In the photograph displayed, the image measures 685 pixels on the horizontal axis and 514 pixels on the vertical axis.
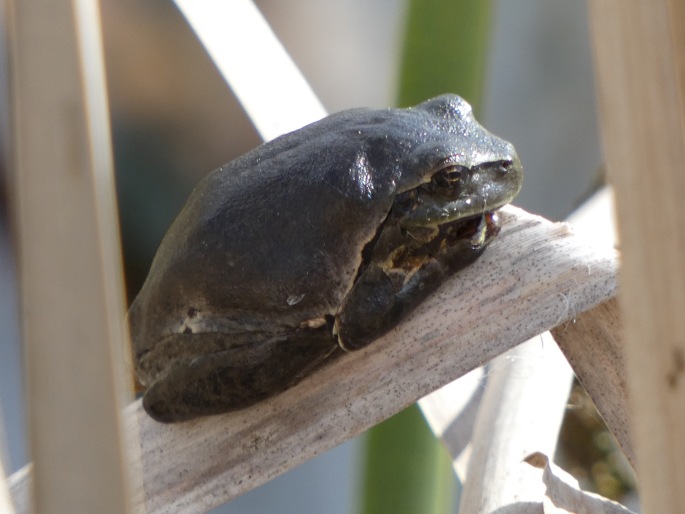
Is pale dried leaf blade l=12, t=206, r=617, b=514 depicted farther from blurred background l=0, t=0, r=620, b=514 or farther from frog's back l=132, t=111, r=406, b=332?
blurred background l=0, t=0, r=620, b=514

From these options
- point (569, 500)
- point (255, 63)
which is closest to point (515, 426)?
point (569, 500)

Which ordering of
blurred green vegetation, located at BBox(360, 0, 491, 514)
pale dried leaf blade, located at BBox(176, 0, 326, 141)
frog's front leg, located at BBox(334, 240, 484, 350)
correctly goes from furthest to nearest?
1. pale dried leaf blade, located at BBox(176, 0, 326, 141)
2. blurred green vegetation, located at BBox(360, 0, 491, 514)
3. frog's front leg, located at BBox(334, 240, 484, 350)

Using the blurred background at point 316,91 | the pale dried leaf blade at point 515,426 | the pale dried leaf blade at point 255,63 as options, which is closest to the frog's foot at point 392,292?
the pale dried leaf blade at point 515,426

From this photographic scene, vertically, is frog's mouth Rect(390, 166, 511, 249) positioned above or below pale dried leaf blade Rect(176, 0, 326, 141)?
below

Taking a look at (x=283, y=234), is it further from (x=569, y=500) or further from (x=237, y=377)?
(x=569, y=500)

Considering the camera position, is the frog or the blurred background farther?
the blurred background

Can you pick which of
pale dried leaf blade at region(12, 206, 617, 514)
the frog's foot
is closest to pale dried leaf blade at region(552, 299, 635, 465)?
pale dried leaf blade at region(12, 206, 617, 514)

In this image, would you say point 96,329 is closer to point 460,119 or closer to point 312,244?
point 312,244

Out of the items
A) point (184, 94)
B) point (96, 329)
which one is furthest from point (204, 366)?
point (184, 94)
